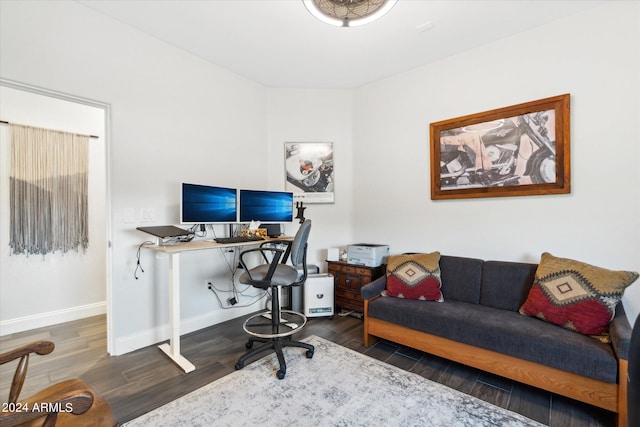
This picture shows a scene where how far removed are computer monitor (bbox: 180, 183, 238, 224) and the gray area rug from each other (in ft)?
4.38

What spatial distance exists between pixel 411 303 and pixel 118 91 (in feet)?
10.2

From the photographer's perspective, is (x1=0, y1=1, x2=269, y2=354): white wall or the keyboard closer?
(x1=0, y1=1, x2=269, y2=354): white wall

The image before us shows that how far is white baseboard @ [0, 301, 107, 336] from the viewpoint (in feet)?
9.20

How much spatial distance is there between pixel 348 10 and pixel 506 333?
2.44m

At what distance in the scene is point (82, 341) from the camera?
2658mm

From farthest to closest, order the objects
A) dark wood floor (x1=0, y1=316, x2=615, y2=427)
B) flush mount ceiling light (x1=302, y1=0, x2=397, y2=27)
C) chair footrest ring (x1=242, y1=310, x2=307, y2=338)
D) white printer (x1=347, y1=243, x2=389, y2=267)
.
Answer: white printer (x1=347, y1=243, x2=389, y2=267), chair footrest ring (x1=242, y1=310, x2=307, y2=338), flush mount ceiling light (x1=302, y1=0, x2=397, y2=27), dark wood floor (x1=0, y1=316, x2=615, y2=427)

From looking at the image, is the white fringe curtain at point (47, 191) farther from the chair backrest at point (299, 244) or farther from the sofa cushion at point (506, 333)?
the sofa cushion at point (506, 333)

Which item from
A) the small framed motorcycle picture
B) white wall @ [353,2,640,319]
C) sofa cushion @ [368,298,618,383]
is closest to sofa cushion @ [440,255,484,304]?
sofa cushion @ [368,298,618,383]

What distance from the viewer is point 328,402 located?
5.93ft

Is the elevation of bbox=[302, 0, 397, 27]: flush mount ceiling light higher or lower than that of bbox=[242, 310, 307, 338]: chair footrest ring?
higher

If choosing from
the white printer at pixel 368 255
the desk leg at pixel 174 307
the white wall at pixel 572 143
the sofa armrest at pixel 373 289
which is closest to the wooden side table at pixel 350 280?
the white printer at pixel 368 255

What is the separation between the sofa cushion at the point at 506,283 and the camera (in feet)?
7.59

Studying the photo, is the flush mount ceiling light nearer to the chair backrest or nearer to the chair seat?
the chair backrest

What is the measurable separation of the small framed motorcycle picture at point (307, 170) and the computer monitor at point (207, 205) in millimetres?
953
